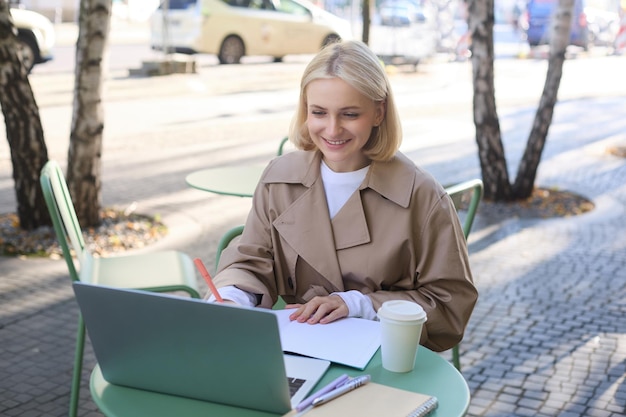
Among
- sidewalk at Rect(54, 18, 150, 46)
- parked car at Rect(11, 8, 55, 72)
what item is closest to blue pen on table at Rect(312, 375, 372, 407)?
parked car at Rect(11, 8, 55, 72)

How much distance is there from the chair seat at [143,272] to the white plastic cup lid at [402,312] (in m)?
1.95

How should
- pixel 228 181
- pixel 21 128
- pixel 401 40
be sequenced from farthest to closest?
pixel 401 40 → pixel 21 128 → pixel 228 181

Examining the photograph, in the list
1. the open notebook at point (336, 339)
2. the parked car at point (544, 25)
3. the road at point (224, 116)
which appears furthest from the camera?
the parked car at point (544, 25)

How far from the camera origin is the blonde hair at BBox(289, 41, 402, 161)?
7.92 ft

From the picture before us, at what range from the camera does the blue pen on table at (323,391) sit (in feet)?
5.84

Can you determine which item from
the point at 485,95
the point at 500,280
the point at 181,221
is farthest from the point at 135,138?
the point at 500,280

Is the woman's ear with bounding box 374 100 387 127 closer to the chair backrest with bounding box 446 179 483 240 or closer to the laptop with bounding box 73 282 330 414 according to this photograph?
the chair backrest with bounding box 446 179 483 240

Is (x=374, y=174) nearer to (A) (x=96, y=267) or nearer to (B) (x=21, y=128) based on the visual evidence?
(A) (x=96, y=267)

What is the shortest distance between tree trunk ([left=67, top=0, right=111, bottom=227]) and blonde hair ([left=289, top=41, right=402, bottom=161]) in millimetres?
4254

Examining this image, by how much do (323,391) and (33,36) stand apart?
1524 centimetres

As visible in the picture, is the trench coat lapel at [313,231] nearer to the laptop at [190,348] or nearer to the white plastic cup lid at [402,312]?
the white plastic cup lid at [402,312]

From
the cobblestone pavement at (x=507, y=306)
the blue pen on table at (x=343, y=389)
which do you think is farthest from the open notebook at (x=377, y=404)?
the cobblestone pavement at (x=507, y=306)

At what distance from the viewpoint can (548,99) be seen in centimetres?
814

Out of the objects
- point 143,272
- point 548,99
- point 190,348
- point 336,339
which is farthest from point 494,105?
point 190,348
